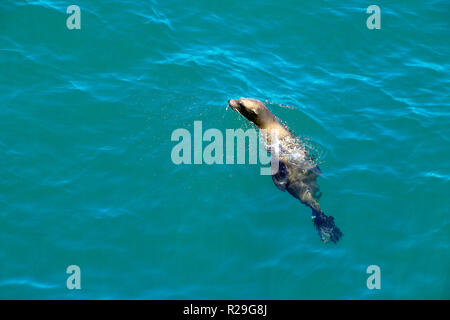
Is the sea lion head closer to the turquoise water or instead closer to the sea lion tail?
the turquoise water

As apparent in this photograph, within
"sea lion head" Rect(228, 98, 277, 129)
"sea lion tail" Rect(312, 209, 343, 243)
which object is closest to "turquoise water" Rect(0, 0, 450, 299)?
"sea lion tail" Rect(312, 209, 343, 243)

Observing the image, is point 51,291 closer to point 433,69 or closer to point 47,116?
point 47,116

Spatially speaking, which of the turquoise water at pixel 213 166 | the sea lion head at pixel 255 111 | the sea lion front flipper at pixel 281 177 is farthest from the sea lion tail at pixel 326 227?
the sea lion head at pixel 255 111

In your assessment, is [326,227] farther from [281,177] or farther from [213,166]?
[213,166]

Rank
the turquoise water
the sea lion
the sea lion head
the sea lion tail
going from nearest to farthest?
the turquoise water, the sea lion tail, the sea lion, the sea lion head

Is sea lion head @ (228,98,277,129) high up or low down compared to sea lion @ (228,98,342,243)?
up

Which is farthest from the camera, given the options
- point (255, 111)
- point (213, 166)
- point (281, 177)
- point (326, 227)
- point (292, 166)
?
point (255, 111)

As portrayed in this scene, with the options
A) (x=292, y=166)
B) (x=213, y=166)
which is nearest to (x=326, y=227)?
(x=292, y=166)

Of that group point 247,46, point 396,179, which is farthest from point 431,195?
point 247,46
